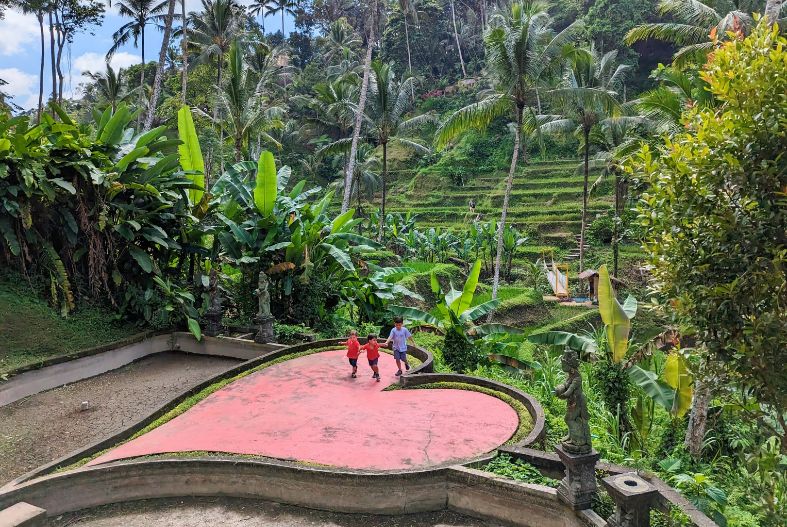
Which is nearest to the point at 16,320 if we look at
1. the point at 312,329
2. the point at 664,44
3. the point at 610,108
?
the point at 312,329

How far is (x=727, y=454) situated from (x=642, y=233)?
467 centimetres

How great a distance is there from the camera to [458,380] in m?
8.42

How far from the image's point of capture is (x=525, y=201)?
3284cm

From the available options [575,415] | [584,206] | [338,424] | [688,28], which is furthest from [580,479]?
[584,206]

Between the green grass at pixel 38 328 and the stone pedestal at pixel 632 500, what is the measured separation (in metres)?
9.15

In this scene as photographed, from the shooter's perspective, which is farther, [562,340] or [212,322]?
[212,322]

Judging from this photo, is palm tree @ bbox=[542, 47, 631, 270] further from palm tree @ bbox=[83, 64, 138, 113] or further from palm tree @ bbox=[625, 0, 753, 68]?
palm tree @ bbox=[83, 64, 138, 113]

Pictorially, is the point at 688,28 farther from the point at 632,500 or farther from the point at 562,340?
the point at 632,500

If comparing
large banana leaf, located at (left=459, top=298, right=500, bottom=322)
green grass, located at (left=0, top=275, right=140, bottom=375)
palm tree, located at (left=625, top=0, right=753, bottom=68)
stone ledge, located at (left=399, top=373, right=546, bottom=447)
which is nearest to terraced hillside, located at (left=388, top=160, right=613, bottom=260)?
palm tree, located at (left=625, top=0, right=753, bottom=68)

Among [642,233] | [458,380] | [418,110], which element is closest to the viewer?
[642,233]

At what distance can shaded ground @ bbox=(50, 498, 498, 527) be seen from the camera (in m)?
5.47

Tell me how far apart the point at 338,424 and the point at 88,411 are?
418cm

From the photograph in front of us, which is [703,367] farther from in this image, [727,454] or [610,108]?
[610,108]

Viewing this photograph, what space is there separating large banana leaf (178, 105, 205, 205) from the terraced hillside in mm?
18714
